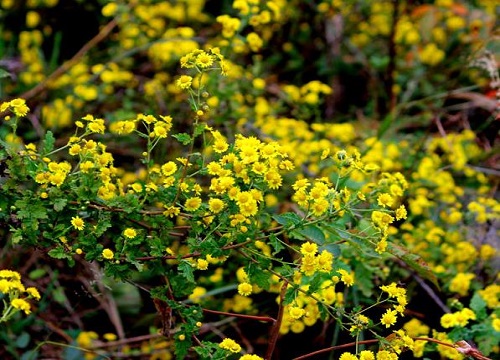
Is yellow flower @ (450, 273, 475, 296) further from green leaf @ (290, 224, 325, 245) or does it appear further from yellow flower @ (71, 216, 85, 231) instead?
yellow flower @ (71, 216, 85, 231)

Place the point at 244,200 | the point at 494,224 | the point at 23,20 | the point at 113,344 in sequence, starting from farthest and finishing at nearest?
the point at 23,20
the point at 494,224
the point at 113,344
the point at 244,200

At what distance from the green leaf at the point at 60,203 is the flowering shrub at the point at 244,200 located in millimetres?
28

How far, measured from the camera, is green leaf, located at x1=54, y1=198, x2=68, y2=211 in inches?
60.7

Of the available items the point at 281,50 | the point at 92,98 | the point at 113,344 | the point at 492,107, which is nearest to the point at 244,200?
the point at 113,344

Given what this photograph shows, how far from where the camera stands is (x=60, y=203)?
155cm

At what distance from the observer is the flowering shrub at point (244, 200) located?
156 cm

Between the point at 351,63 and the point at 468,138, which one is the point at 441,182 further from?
the point at 351,63

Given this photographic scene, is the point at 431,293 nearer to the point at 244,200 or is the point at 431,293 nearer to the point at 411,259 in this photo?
the point at 411,259

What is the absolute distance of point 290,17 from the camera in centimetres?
382

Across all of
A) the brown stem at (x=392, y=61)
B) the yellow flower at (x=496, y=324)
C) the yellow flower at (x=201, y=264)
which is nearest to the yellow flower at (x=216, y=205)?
the yellow flower at (x=201, y=264)

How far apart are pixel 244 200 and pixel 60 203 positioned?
0.40 m

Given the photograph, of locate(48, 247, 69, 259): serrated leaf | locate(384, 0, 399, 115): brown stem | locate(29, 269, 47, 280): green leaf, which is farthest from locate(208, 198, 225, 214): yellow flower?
locate(384, 0, 399, 115): brown stem

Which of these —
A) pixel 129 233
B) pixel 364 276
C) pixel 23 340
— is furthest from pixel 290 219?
pixel 23 340

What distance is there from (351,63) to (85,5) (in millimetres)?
1465
